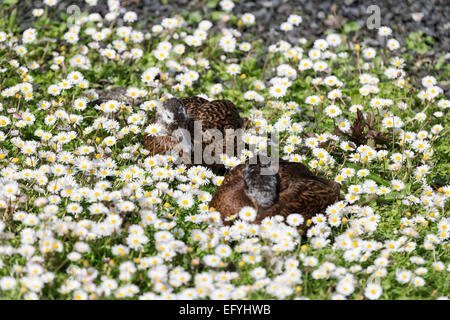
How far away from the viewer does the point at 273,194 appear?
500 centimetres

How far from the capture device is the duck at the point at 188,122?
5906mm

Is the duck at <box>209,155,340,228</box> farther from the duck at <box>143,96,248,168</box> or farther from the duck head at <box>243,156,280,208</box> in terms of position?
the duck at <box>143,96,248,168</box>

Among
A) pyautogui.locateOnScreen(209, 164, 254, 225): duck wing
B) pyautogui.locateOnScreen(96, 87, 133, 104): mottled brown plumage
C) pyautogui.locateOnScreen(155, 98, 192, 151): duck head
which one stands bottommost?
pyautogui.locateOnScreen(209, 164, 254, 225): duck wing

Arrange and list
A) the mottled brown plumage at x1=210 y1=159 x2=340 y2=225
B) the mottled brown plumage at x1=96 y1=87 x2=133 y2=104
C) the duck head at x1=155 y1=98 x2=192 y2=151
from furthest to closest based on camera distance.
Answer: the mottled brown plumage at x1=96 y1=87 x2=133 y2=104 < the duck head at x1=155 y1=98 x2=192 y2=151 < the mottled brown plumage at x1=210 y1=159 x2=340 y2=225

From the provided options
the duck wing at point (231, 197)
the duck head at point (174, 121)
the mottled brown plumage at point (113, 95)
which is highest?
the duck head at point (174, 121)

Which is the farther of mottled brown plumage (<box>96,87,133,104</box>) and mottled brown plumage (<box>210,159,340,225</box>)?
mottled brown plumage (<box>96,87,133,104</box>)

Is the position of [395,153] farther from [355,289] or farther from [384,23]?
[384,23]

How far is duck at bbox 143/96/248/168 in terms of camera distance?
591 centimetres

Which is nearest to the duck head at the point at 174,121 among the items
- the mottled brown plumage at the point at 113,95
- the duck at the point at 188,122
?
the duck at the point at 188,122

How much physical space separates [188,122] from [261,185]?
1335mm

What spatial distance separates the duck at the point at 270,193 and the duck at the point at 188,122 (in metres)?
0.76

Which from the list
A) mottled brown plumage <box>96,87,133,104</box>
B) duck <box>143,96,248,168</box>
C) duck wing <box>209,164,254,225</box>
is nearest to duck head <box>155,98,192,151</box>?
duck <box>143,96,248,168</box>

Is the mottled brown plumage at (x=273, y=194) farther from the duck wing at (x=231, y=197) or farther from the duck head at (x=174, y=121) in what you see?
the duck head at (x=174, y=121)
